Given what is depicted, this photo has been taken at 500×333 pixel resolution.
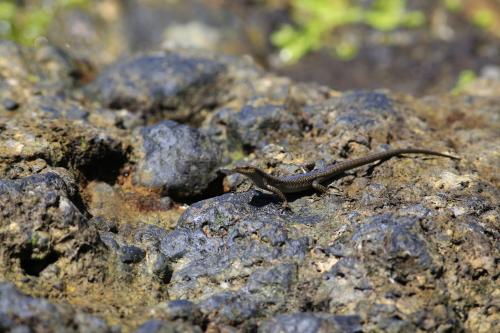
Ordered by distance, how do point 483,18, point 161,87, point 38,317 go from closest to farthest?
point 38,317, point 161,87, point 483,18

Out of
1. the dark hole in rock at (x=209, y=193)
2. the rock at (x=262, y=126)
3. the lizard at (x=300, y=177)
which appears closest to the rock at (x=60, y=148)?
the dark hole in rock at (x=209, y=193)

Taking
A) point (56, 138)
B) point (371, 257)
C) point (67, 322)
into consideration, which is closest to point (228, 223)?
point (371, 257)

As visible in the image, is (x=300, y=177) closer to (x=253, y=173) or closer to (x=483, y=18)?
(x=253, y=173)

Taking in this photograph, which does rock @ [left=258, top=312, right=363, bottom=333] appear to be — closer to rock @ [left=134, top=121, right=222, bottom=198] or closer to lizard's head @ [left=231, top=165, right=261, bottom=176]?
lizard's head @ [left=231, top=165, right=261, bottom=176]

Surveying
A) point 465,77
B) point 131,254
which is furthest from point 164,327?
point 465,77

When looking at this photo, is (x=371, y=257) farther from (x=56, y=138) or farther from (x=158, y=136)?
(x=56, y=138)

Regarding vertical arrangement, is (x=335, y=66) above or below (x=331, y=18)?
below
